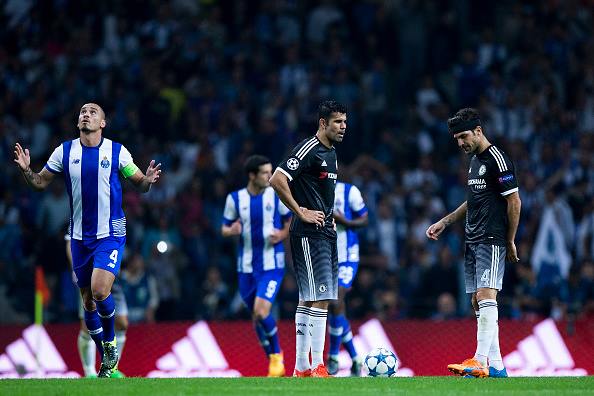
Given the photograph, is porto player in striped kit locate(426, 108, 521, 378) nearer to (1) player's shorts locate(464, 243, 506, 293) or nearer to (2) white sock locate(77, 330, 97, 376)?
(1) player's shorts locate(464, 243, 506, 293)

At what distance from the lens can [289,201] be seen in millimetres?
11953

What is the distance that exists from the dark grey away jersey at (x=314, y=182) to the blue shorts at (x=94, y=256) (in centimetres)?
178

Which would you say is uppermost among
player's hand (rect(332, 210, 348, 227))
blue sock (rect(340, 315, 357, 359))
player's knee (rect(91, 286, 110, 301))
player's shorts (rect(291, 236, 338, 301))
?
player's hand (rect(332, 210, 348, 227))

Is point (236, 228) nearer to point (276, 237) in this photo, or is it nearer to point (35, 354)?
point (276, 237)

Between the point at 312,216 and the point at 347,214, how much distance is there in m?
3.67

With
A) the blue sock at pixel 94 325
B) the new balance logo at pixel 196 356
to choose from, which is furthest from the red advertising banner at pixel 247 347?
the blue sock at pixel 94 325

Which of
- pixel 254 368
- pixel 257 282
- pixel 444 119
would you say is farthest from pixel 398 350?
pixel 444 119

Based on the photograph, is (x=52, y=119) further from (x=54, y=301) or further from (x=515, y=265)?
(x=515, y=265)

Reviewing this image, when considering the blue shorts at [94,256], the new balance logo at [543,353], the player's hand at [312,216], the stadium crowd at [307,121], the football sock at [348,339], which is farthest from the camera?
the stadium crowd at [307,121]

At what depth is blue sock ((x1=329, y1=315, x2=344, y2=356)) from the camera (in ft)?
51.0

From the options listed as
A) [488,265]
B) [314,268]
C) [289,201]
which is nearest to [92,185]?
[289,201]

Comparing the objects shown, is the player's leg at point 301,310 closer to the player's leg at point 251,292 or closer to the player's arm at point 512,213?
the player's arm at point 512,213

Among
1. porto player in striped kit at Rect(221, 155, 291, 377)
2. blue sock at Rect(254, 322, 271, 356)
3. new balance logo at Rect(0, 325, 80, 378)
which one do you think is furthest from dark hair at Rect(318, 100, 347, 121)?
new balance logo at Rect(0, 325, 80, 378)

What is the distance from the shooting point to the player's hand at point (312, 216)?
12.0 meters
